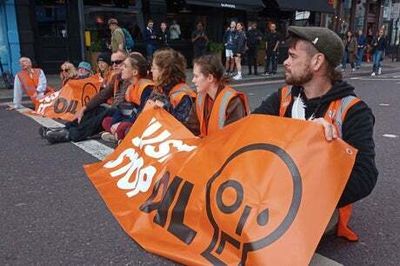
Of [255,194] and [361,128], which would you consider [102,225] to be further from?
[361,128]

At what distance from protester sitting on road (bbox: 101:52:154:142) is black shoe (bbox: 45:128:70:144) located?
0.55 metres

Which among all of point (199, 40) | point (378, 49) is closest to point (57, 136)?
point (199, 40)

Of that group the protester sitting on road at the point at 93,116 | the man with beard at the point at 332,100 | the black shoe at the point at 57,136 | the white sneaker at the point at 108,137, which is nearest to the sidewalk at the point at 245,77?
the protester sitting on road at the point at 93,116

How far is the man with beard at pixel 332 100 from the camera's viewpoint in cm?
254

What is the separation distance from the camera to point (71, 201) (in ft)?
11.8

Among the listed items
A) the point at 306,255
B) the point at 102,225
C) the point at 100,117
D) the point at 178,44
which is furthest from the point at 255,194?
the point at 178,44

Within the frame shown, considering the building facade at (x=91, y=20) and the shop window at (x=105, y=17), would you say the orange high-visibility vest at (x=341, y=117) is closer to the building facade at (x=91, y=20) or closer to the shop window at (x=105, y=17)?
the building facade at (x=91, y=20)

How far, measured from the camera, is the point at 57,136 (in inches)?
221

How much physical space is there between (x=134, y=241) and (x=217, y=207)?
755 millimetres

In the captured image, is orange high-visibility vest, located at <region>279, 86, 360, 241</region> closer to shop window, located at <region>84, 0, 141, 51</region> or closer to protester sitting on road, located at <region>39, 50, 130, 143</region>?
protester sitting on road, located at <region>39, 50, 130, 143</region>

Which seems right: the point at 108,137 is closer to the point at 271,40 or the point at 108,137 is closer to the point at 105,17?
the point at 105,17

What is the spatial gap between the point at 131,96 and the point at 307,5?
1483cm

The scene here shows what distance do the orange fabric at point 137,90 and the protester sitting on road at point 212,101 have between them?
1310mm

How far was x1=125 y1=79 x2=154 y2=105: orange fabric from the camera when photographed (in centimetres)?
520
